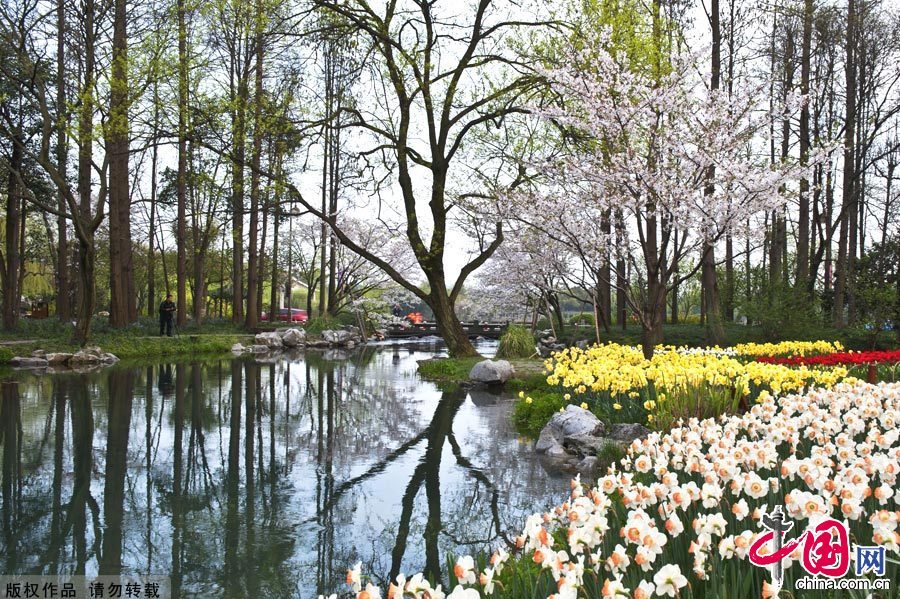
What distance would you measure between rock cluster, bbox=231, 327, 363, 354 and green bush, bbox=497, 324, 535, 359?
849 centimetres

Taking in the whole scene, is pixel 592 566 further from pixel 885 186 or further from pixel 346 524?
pixel 885 186

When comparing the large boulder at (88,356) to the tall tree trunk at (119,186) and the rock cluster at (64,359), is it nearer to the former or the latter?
the rock cluster at (64,359)

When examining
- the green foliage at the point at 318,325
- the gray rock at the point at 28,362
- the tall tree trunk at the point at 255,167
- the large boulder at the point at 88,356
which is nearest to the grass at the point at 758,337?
the tall tree trunk at the point at 255,167

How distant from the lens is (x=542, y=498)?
5504mm

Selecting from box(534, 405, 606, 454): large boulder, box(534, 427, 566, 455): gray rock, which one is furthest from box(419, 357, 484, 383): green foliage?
box(534, 427, 566, 455): gray rock

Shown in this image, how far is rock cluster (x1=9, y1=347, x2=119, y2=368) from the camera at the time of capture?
1541 cm

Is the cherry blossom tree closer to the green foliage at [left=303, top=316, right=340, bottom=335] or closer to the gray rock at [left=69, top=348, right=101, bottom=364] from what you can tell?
the gray rock at [left=69, top=348, right=101, bottom=364]

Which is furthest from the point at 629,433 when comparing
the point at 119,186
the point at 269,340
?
the point at 269,340

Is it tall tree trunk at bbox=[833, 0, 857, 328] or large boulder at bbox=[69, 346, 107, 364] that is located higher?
tall tree trunk at bbox=[833, 0, 857, 328]

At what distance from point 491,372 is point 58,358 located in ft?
31.7

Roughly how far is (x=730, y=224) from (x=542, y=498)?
21.4 ft

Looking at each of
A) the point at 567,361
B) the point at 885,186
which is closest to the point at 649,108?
the point at 567,361

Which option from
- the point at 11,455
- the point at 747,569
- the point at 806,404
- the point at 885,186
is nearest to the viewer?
the point at 747,569

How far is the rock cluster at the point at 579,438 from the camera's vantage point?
677 cm
